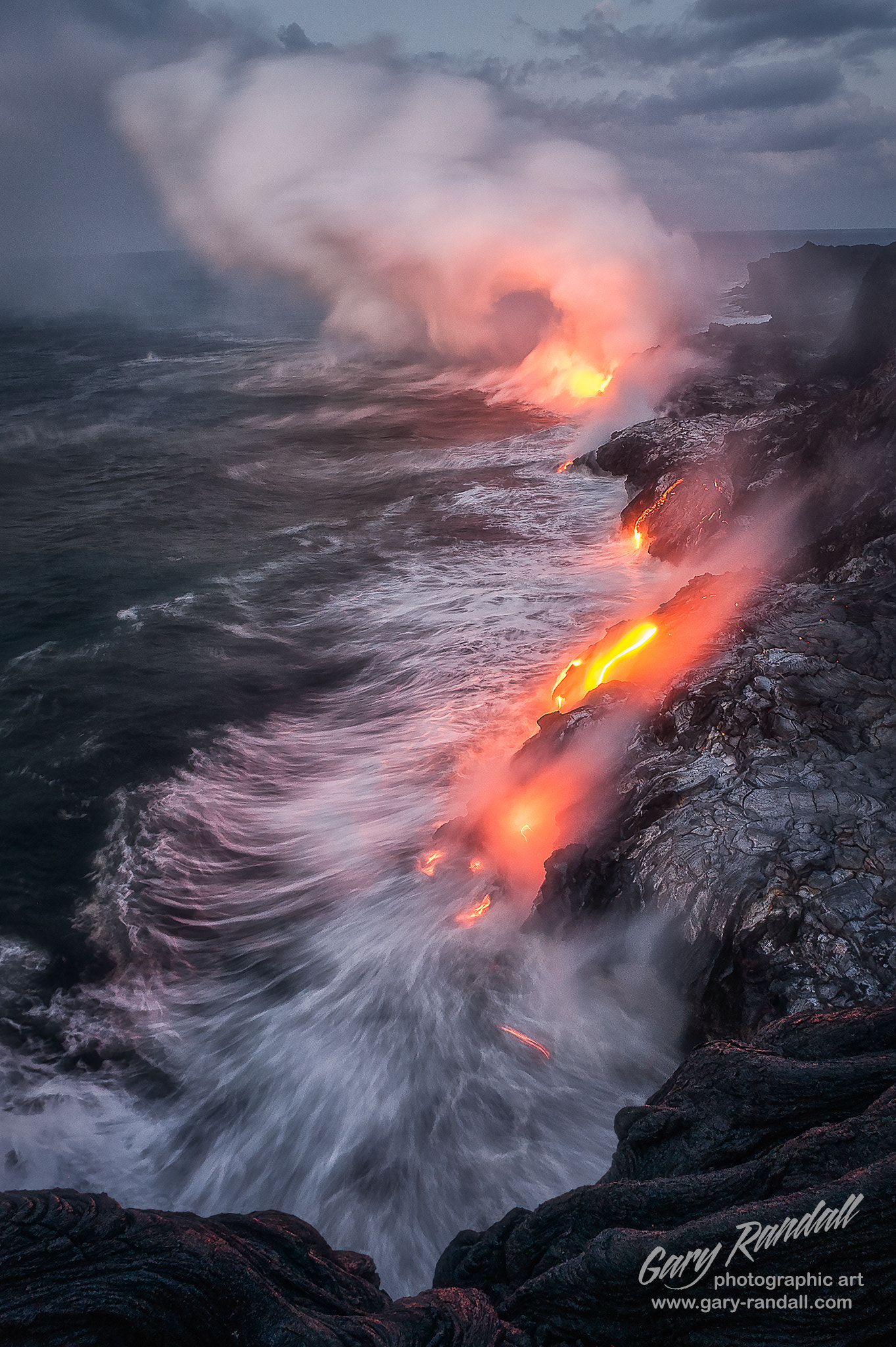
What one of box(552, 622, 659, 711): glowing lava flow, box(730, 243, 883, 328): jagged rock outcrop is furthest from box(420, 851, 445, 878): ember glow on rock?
box(730, 243, 883, 328): jagged rock outcrop

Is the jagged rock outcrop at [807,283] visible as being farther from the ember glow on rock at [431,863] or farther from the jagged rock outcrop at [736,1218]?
the jagged rock outcrop at [736,1218]

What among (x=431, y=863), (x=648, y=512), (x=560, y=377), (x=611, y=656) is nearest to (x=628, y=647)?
(x=611, y=656)

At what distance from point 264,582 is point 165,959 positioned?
309 inches

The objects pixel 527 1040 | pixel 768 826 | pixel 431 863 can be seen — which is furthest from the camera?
pixel 431 863

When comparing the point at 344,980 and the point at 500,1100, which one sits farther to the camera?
the point at 344,980

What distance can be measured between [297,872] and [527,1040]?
2.78 metres

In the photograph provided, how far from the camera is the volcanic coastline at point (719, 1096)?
2.36 meters

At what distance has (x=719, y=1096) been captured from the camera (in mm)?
3014

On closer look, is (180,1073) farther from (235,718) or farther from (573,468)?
(573,468)

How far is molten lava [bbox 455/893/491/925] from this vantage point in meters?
5.75

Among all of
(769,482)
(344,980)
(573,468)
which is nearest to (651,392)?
(573,468)

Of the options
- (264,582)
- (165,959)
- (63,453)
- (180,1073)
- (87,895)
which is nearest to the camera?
(180,1073)

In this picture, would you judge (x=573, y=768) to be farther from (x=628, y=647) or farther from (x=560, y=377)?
(x=560, y=377)

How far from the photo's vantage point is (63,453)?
65.8ft
